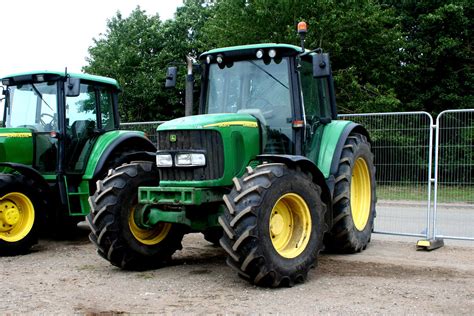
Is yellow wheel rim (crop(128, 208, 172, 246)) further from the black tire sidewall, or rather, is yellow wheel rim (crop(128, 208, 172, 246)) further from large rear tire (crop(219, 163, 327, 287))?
the black tire sidewall

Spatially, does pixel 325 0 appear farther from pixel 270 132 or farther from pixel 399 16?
pixel 270 132

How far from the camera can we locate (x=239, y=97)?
24.4ft

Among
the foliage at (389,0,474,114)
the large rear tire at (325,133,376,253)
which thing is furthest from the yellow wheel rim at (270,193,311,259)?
the foliage at (389,0,474,114)

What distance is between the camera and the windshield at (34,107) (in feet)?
31.7

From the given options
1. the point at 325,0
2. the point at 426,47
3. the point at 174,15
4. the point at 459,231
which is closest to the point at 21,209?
the point at 459,231

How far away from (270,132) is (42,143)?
14.1 ft

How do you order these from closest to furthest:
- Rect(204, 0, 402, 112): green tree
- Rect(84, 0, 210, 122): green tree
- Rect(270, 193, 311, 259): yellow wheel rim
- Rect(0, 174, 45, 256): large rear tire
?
Rect(270, 193, 311, 259): yellow wheel rim
Rect(0, 174, 45, 256): large rear tire
Rect(204, 0, 402, 112): green tree
Rect(84, 0, 210, 122): green tree

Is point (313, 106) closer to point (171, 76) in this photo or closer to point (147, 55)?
point (171, 76)

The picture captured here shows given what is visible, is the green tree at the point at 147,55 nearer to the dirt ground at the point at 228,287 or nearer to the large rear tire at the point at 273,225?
the dirt ground at the point at 228,287

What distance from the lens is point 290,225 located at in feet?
21.7

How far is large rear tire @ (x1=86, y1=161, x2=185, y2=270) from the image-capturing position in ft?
23.0

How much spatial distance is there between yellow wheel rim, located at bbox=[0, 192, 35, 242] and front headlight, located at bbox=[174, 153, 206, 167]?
3.21 meters

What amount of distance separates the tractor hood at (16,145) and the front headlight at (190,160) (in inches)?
152

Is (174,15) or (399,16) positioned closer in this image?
(399,16)
